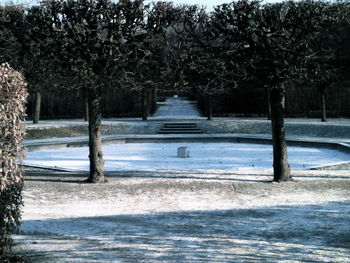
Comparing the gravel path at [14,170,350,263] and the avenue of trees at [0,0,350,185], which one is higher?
the avenue of trees at [0,0,350,185]

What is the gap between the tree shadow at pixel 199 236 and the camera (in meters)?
6.40

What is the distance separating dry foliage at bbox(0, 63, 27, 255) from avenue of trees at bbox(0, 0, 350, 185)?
5.40 metres

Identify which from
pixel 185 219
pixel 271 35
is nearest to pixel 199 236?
pixel 185 219

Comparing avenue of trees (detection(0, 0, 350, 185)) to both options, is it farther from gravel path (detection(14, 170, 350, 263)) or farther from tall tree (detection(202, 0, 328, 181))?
gravel path (detection(14, 170, 350, 263))

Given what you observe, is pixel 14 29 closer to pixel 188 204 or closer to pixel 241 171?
pixel 188 204

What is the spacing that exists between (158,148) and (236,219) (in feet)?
43.5

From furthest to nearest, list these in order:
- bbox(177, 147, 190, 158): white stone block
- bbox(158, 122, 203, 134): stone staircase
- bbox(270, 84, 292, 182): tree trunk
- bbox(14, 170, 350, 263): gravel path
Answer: bbox(158, 122, 203, 134): stone staircase
bbox(177, 147, 190, 158): white stone block
bbox(270, 84, 292, 182): tree trunk
bbox(14, 170, 350, 263): gravel path

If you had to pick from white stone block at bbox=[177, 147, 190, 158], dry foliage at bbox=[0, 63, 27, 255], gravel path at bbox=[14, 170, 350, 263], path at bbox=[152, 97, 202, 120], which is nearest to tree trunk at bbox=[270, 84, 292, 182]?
gravel path at bbox=[14, 170, 350, 263]

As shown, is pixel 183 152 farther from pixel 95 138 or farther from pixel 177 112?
pixel 177 112

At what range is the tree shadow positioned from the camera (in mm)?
6402

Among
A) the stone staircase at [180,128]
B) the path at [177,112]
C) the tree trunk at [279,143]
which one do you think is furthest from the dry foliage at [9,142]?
the path at [177,112]

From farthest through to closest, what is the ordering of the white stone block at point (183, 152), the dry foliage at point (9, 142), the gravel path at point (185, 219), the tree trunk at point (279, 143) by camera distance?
the white stone block at point (183, 152) < the tree trunk at point (279, 143) < the gravel path at point (185, 219) < the dry foliage at point (9, 142)

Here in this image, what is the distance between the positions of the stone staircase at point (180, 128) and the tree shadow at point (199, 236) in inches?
721

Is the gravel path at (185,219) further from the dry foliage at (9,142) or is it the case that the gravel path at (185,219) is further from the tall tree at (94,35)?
the tall tree at (94,35)
